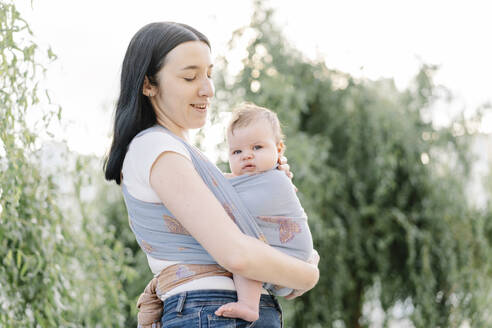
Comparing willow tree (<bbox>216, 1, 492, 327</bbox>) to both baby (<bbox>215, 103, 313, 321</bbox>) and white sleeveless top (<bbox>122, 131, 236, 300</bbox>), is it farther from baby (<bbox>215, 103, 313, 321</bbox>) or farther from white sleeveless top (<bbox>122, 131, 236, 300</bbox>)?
white sleeveless top (<bbox>122, 131, 236, 300</bbox>)

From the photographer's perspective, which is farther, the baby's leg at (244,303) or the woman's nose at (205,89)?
the woman's nose at (205,89)

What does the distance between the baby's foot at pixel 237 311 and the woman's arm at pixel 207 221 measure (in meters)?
0.07

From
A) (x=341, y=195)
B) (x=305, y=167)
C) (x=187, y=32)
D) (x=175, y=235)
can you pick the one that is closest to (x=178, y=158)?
(x=175, y=235)

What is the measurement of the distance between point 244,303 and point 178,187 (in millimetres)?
265

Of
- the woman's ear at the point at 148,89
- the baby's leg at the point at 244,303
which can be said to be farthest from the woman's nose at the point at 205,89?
the baby's leg at the point at 244,303

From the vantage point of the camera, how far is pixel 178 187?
1145 mm

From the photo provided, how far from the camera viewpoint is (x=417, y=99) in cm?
444

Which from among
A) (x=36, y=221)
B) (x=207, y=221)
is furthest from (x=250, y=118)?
(x=36, y=221)

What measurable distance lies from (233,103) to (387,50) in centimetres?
118

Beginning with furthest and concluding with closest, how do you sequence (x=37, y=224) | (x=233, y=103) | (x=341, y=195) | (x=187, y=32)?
1. (x=341, y=195)
2. (x=233, y=103)
3. (x=37, y=224)
4. (x=187, y=32)

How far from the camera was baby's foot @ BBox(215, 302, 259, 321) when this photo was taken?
46.1 inches

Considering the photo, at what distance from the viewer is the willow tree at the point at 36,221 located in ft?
6.73

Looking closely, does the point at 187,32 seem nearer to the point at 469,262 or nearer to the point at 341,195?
the point at 341,195

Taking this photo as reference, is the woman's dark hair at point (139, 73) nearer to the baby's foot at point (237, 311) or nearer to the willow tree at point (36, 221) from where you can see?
the baby's foot at point (237, 311)
